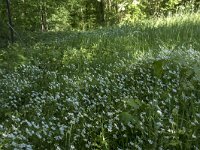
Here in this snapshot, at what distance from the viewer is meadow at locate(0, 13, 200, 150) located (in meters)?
3.38

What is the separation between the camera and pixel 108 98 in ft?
Result: 14.8

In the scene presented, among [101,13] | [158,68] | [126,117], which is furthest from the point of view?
[101,13]

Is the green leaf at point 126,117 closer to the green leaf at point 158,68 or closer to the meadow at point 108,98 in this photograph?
the meadow at point 108,98

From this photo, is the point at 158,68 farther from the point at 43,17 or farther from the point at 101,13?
the point at 101,13

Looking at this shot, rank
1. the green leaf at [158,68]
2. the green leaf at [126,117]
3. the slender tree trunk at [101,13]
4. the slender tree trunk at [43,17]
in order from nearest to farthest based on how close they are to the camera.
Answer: the green leaf at [126,117] < the green leaf at [158,68] < the slender tree trunk at [43,17] < the slender tree trunk at [101,13]

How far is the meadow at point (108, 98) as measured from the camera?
3381mm

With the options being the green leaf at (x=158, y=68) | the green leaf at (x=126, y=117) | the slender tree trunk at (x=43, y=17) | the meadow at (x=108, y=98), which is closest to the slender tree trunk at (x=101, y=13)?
the slender tree trunk at (x=43, y=17)

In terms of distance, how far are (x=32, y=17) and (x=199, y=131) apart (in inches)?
1052

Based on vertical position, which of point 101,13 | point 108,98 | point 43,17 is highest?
point 101,13

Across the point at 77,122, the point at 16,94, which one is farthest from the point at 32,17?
the point at 77,122

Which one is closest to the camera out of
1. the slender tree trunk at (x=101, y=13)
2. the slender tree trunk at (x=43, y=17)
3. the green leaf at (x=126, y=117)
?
the green leaf at (x=126, y=117)

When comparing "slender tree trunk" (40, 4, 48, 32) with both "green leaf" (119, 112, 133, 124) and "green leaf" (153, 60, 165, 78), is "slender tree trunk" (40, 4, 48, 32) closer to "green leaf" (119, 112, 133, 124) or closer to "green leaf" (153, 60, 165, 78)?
"green leaf" (153, 60, 165, 78)

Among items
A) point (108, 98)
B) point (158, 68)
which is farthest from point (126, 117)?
point (158, 68)

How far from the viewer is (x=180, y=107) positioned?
3.93 metres
